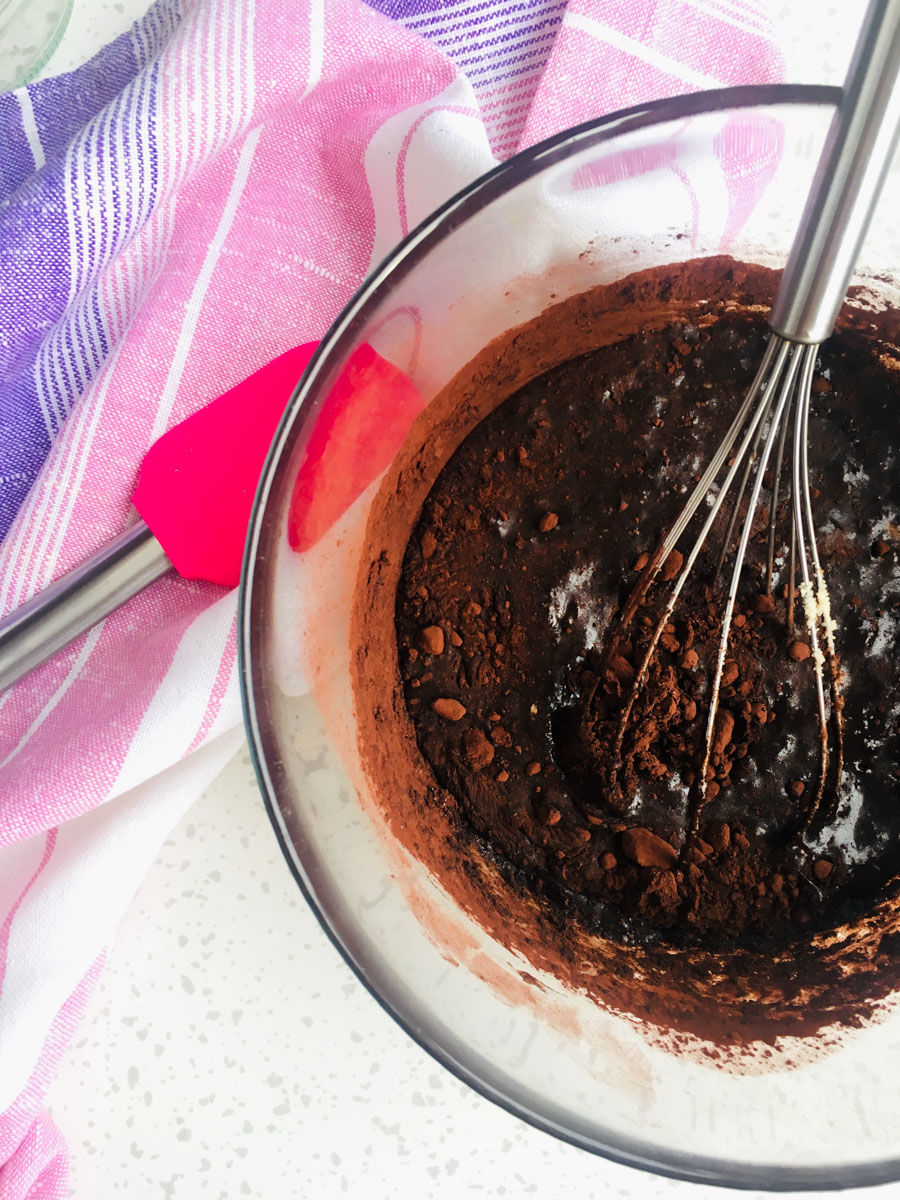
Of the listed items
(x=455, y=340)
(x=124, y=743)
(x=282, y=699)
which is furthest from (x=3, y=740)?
(x=455, y=340)

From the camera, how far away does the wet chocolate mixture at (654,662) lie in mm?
520

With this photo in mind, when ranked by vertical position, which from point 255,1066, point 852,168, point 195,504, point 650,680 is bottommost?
point 255,1066

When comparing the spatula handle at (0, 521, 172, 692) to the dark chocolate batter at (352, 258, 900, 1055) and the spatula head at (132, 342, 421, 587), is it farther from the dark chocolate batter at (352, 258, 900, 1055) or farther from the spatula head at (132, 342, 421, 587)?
the dark chocolate batter at (352, 258, 900, 1055)

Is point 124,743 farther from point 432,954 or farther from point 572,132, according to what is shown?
point 572,132

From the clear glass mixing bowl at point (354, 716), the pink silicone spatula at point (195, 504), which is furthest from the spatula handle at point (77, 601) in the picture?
the clear glass mixing bowl at point (354, 716)

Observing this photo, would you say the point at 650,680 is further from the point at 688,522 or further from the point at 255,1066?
the point at 255,1066

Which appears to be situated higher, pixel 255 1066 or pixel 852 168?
pixel 852 168

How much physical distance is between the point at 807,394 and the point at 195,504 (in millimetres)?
325

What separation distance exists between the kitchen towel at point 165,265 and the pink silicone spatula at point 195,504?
0.02 meters

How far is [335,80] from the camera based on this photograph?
0.52 metres

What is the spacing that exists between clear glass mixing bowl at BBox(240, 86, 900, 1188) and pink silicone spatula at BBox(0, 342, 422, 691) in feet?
0.08

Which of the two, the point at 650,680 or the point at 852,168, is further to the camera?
the point at 650,680

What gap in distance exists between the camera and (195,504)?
1.62ft

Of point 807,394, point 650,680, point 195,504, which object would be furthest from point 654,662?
point 195,504
